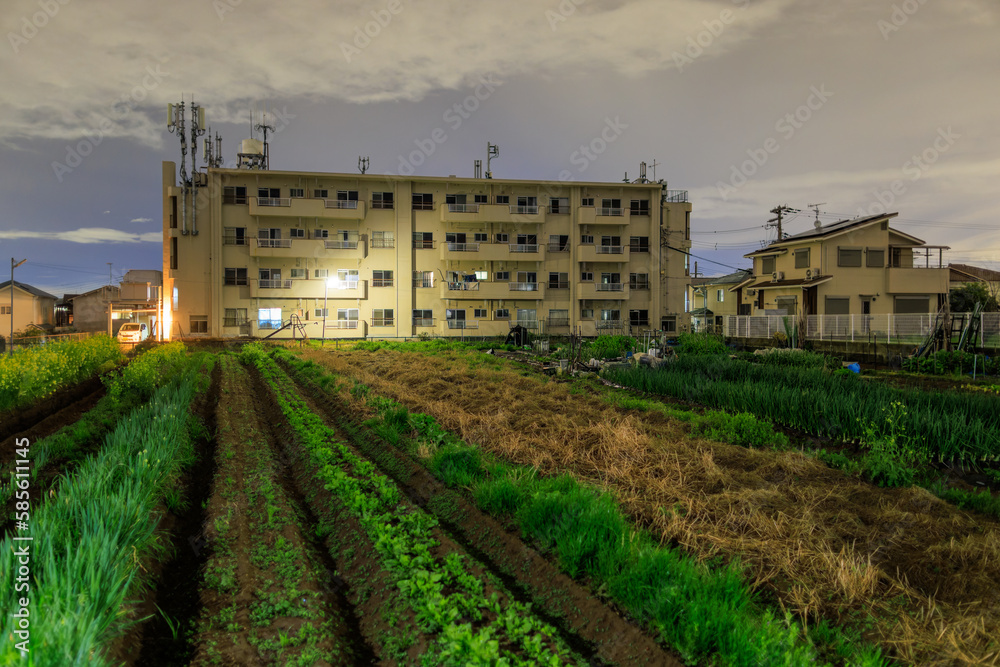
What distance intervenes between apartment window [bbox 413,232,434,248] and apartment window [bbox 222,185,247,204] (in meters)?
12.7

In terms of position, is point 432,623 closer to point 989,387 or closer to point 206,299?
point 989,387

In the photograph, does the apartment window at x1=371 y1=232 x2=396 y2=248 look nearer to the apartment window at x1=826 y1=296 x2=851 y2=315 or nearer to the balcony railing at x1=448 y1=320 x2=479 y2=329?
the balcony railing at x1=448 y1=320 x2=479 y2=329

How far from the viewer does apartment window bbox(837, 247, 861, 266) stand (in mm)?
32344

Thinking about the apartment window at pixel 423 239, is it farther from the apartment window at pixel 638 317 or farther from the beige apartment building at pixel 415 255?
the apartment window at pixel 638 317

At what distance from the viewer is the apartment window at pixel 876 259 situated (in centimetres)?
3256

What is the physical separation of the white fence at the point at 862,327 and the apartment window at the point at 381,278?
24.1 meters

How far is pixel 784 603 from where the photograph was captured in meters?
3.95

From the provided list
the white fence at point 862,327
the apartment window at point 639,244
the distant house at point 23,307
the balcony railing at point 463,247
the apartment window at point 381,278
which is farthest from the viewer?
the distant house at point 23,307

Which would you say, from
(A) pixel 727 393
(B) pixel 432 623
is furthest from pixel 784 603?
(A) pixel 727 393

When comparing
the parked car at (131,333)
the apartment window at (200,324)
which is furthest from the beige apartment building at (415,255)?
the parked car at (131,333)

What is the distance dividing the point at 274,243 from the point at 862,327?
1437 inches

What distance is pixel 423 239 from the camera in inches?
1609

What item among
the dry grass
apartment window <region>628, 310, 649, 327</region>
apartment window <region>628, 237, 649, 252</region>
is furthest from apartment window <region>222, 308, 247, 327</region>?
the dry grass

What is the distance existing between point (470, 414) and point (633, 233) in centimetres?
3645
